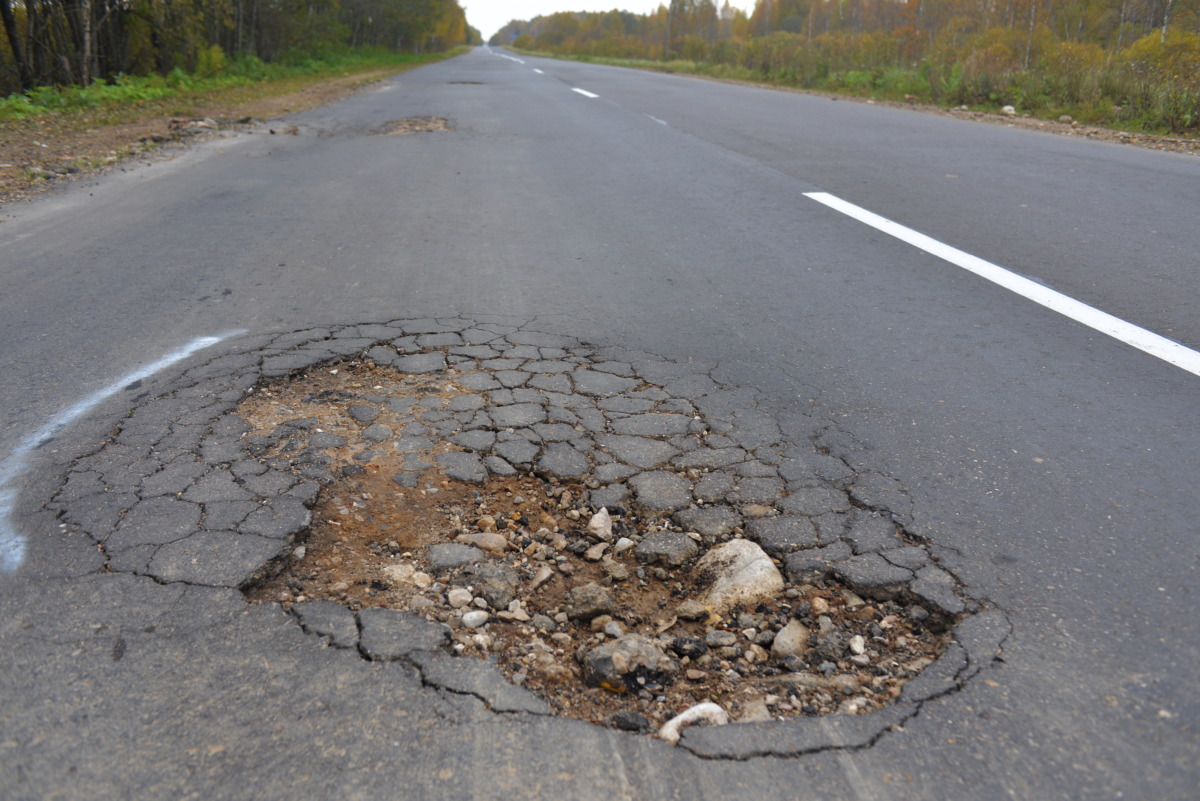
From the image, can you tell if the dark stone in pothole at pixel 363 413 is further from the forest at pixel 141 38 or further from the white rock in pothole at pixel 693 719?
the forest at pixel 141 38

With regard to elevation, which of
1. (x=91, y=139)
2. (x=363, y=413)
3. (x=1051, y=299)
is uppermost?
(x=91, y=139)

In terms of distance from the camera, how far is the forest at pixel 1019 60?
1180 centimetres

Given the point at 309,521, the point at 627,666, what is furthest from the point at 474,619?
the point at 309,521

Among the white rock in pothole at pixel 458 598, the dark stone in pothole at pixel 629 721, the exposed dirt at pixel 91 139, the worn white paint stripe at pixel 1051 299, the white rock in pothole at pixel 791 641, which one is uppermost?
the exposed dirt at pixel 91 139

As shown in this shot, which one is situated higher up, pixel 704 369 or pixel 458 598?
pixel 704 369

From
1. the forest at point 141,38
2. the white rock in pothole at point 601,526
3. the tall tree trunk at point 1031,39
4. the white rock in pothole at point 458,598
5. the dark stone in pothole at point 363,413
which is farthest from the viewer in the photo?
the tall tree trunk at point 1031,39

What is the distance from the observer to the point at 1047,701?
5.69ft

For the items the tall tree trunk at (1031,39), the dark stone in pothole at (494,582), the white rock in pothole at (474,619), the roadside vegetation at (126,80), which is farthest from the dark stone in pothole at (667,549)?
the tall tree trunk at (1031,39)

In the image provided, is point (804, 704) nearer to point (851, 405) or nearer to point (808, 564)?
point (808, 564)

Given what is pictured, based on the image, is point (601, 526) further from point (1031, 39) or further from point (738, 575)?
point (1031, 39)

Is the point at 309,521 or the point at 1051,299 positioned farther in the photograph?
the point at 1051,299

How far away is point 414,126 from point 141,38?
39.3ft

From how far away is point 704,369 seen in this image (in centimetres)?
353

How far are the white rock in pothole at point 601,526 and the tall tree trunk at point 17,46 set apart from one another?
16.2 metres
